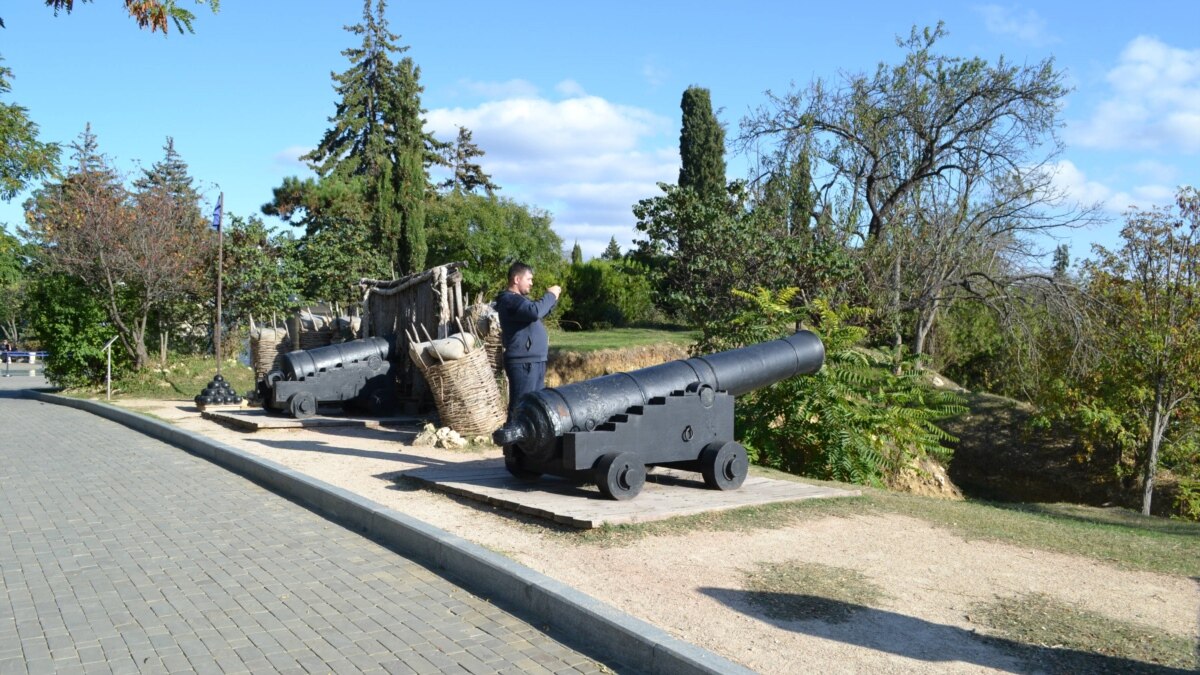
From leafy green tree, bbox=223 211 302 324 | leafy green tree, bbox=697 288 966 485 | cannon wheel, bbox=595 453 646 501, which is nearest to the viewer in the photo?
cannon wheel, bbox=595 453 646 501

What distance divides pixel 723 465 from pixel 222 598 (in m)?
3.76

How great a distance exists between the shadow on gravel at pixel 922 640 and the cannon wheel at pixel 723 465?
104 inches

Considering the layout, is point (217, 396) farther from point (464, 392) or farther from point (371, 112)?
point (371, 112)

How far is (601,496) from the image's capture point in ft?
23.4

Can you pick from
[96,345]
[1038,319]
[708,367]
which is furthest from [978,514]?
[96,345]

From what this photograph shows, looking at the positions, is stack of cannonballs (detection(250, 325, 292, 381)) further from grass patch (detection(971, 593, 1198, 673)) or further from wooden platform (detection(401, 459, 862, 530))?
grass patch (detection(971, 593, 1198, 673))

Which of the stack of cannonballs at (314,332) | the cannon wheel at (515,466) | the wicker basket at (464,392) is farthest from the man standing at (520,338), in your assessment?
the stack of cannonballs at (314,332)

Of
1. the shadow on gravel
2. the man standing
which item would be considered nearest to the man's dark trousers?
the man standing

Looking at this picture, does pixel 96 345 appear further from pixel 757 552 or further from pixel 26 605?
pixel 757 552

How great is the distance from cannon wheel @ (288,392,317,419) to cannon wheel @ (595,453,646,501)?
7.90 metres

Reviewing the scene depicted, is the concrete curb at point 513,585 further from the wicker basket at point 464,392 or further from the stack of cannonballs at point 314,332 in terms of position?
the stack of cannonballs at point 314,332

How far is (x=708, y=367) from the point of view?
7.83m

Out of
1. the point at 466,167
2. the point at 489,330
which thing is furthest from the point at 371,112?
the point at 489,330

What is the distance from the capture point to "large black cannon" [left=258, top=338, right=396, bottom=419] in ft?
45.3
